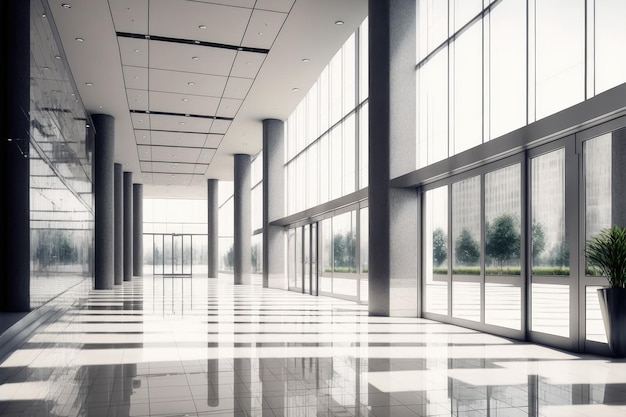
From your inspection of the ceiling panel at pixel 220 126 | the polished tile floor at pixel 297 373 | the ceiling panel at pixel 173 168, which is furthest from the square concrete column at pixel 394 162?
the ceiling panel at pixel 173 168

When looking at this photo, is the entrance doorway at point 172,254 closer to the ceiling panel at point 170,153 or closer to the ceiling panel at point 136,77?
the ceiling panel at point 170,153

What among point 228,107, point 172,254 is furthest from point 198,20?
point 172,254

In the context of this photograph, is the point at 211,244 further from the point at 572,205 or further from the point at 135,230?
the point at 572,205

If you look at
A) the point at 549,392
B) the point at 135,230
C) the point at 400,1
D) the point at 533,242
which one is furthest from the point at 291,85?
the point at 135,230

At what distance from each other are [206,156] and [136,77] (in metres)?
12.4

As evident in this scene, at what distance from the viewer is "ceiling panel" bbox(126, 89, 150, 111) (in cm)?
1797

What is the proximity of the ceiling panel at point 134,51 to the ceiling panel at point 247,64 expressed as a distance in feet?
7.74

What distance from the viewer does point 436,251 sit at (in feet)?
35.6

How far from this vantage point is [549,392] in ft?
16.4

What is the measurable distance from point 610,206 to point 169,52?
443 inches

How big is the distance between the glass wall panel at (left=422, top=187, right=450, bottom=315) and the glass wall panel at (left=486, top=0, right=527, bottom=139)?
192 cm

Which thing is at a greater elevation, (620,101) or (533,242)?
(620,101)

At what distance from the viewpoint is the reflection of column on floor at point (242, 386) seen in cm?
440

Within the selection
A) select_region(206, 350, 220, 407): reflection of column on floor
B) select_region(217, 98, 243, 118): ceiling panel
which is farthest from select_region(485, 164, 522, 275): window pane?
select_region(217, 98, 243, 118): ceiling panel
